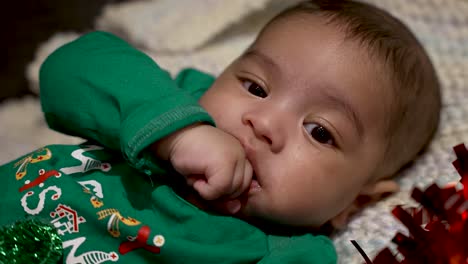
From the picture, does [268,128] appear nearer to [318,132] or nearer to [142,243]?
[318,132]

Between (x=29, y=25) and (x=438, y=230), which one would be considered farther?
(x=29, y=25)

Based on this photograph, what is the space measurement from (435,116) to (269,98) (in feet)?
1.21

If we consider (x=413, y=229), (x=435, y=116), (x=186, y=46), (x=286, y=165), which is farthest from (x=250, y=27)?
(x=413, y=229)

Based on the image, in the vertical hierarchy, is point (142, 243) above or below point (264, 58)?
below

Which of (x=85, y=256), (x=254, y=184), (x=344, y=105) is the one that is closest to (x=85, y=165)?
(x=85, y=256)

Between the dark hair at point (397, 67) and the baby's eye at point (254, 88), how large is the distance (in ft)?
0.50

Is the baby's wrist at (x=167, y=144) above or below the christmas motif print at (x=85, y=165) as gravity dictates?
above

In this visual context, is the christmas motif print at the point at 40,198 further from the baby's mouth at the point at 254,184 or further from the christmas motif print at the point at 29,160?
the baby's mouth at the point at 254,184

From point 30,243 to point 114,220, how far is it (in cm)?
11

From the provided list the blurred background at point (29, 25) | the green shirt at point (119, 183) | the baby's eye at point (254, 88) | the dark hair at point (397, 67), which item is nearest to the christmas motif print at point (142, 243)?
the green shirt at point (119, 183)

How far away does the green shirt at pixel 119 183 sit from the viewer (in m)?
0.81

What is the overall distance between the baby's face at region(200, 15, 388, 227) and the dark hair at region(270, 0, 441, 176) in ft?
0.09

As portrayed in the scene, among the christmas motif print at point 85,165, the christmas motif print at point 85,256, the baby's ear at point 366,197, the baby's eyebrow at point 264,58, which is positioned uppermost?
the baby's eyebrow at point 264,58

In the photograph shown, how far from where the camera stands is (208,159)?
79cm
